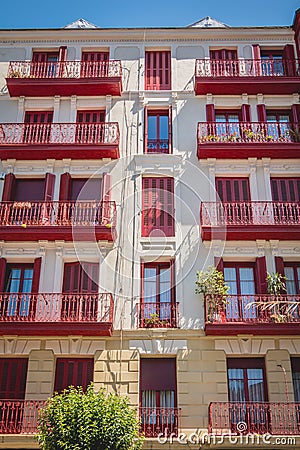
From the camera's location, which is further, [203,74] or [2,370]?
[203,74]

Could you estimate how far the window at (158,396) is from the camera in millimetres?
17641

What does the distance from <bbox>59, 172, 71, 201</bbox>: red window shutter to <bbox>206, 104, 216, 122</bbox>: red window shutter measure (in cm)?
557

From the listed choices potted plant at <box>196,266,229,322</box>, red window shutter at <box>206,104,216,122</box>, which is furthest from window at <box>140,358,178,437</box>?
red window shutter at <box>206,104,216,122</box>

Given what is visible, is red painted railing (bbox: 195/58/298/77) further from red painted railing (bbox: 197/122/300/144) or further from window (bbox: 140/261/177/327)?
window (bbox: 140/261/177/327)

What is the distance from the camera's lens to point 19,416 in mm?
17719

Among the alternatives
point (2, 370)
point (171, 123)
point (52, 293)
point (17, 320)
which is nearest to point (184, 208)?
point (171, 123)

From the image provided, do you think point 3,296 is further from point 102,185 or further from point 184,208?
point 184,208

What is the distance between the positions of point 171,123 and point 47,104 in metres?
4.76

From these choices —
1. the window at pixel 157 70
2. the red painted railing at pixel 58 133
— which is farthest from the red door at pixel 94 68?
the red painted railing at pixel 58 133

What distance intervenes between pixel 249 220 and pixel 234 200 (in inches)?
42.2

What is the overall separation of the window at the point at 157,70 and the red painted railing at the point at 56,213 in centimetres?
548

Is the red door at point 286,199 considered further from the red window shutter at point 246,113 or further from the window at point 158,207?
the window at point 158,207

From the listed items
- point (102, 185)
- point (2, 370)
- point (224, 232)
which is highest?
point (102, 185)

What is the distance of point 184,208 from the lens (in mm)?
20844
